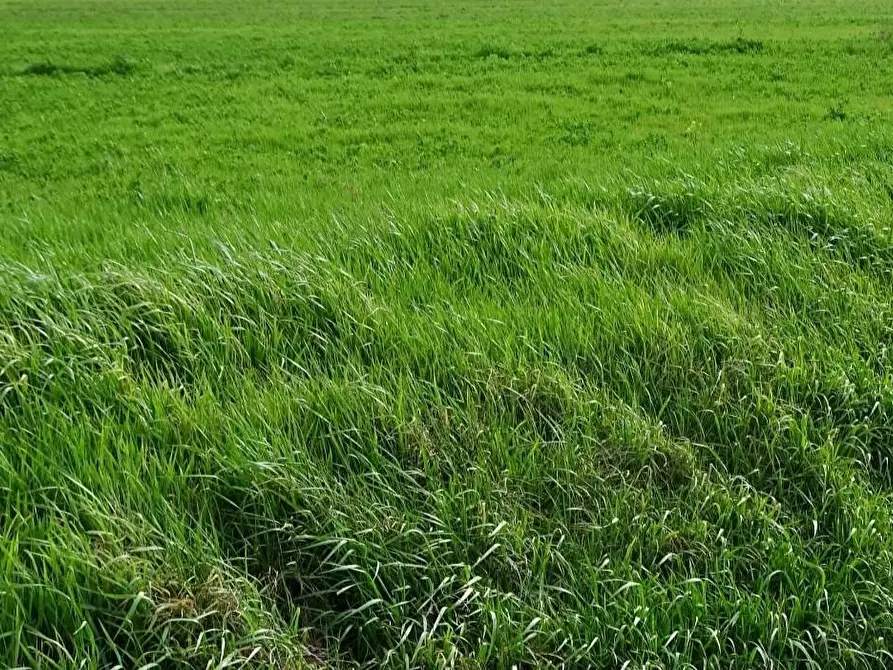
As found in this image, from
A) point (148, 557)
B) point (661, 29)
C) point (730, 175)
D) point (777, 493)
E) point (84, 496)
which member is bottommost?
point (777, 493)

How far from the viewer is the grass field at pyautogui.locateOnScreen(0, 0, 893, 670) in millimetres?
3061

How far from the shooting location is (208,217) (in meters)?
6.51

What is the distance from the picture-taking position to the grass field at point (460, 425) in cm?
306

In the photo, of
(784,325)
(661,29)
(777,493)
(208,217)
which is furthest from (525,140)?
(661,29)

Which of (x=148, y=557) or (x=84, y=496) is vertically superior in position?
(x=84, y=496)

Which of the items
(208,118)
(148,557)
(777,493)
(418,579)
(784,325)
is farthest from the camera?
(208,118)

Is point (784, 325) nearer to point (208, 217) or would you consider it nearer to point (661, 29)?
point (208, 217)

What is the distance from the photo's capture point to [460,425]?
3.90 metres

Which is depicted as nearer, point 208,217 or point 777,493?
point 777,493

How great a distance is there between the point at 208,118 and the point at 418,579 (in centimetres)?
1197

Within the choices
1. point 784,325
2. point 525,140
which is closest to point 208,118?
point 525,140

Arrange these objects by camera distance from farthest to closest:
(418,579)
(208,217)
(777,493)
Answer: (208,217) < (777,493) < (418,579)

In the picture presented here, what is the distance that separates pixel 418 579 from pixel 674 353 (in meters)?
2.13

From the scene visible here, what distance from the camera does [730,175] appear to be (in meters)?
7.50
